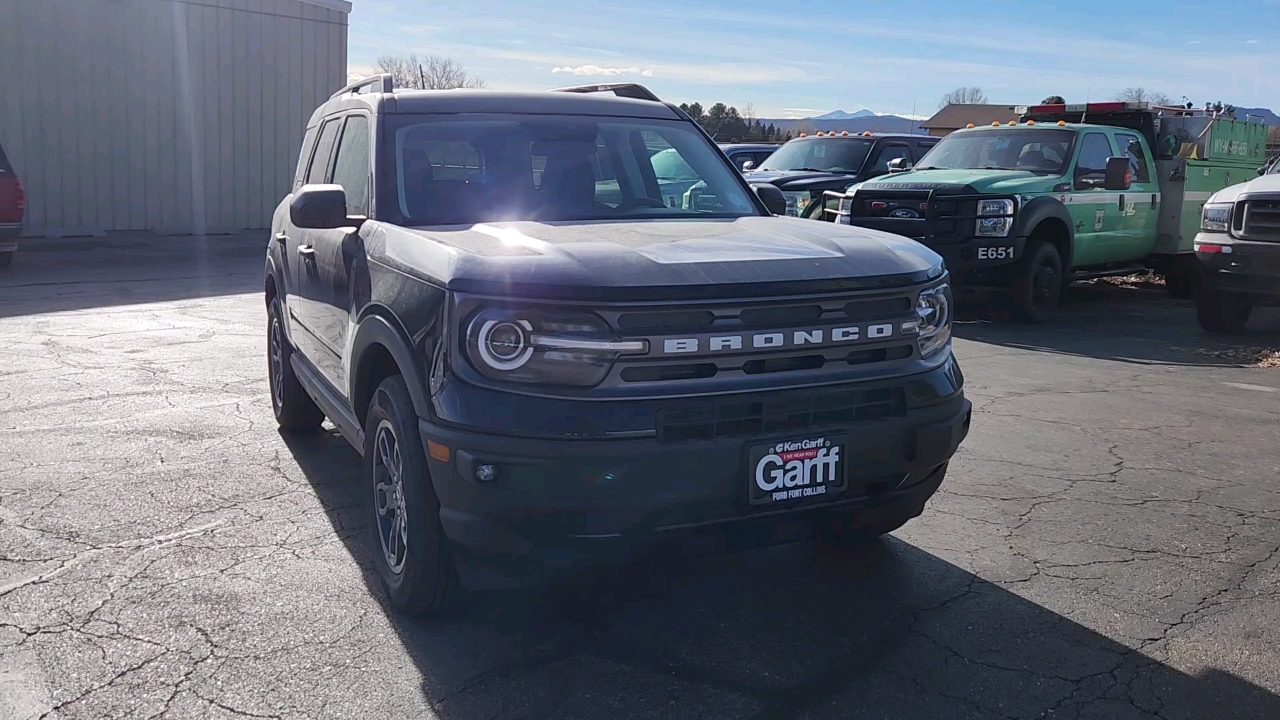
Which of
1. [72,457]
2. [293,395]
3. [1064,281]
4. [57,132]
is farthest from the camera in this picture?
[57,132]

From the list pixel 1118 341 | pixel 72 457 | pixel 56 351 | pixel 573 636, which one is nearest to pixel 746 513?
pixel 573 636

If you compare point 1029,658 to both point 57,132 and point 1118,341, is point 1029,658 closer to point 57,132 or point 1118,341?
point 1118,341

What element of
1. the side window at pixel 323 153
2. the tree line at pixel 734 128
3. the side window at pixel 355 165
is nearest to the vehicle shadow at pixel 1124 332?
the side window at pixel 323 153

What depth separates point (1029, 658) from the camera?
3.59 metres

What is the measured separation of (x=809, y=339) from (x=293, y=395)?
141 inches

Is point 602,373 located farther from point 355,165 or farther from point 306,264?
point 306,264

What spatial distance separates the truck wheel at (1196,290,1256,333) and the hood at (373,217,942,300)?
8.03m

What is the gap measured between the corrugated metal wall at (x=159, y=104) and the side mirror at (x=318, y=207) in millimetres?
15924

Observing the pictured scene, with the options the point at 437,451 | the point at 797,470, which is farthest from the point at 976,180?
the point at 437,451

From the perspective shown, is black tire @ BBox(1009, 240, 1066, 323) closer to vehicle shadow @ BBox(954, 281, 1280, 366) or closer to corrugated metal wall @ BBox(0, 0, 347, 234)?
vehicle shadow @ BBox(954, 281, 1280, 366)

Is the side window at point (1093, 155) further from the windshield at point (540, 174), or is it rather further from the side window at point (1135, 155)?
the windshield at point (540, 174)

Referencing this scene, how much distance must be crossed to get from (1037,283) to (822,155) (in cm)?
530

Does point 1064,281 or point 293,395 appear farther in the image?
point 1064,281

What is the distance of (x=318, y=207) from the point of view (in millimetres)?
4188
